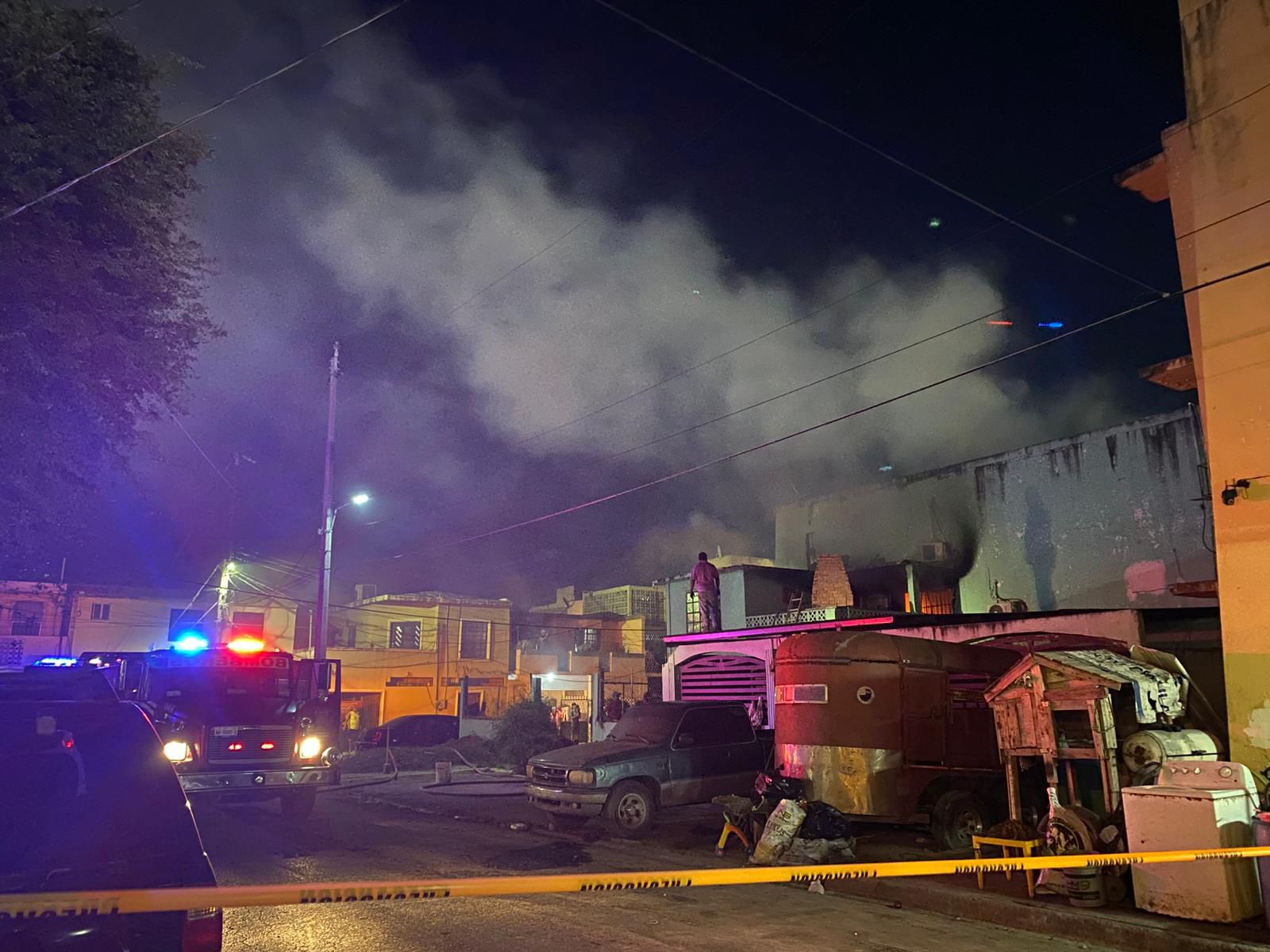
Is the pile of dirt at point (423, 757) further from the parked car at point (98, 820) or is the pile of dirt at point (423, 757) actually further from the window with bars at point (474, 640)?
the parked car at point (98, 820)

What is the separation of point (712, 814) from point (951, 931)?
809 cm

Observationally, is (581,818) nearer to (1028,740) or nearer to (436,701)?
(1028,740)

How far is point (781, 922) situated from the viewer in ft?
25.1

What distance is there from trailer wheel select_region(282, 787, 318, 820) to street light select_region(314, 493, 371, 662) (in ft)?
26.8

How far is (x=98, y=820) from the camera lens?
326cm

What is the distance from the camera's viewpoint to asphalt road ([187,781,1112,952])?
22.4ft

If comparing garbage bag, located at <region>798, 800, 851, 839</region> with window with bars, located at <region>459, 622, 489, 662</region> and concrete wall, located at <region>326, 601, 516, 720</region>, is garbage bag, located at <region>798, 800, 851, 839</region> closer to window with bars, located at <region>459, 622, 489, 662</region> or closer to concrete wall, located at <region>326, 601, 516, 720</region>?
concrete wall, located at <region>326, 601, 516, 720</region>

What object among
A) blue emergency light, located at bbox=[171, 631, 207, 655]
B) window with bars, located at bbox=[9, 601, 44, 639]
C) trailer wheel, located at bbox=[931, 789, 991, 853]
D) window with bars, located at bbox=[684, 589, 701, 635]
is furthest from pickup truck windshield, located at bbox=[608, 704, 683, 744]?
window with bars, located at bbox=[9, 601, 44, 639]

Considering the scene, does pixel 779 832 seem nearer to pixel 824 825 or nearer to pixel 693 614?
pixel 824 825

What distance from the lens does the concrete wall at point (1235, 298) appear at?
9.33 metres

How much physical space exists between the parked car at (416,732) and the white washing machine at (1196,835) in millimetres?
26905

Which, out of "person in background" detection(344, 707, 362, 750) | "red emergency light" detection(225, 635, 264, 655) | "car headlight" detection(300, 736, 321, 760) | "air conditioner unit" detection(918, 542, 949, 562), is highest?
"air conditioner unit" detection(918, 542, 949, 562)

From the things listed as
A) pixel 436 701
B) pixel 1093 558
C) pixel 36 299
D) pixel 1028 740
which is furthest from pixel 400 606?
pixel 1028 740

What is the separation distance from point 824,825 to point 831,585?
72.9 ft
